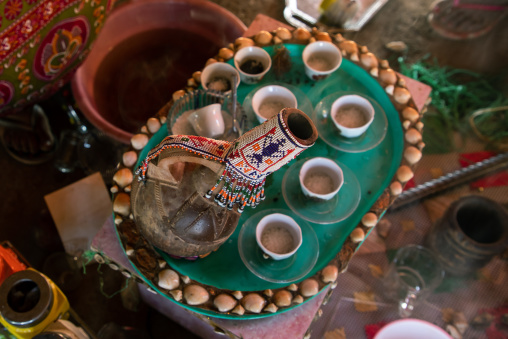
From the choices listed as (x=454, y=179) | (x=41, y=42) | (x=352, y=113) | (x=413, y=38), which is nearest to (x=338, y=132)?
(x=352, y=113)

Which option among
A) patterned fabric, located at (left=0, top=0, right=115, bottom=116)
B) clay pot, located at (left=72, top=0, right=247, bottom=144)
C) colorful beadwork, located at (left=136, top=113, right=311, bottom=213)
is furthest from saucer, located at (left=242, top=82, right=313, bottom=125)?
patterned fabric, located at (left=0, top=0, right=115, bottom=116)

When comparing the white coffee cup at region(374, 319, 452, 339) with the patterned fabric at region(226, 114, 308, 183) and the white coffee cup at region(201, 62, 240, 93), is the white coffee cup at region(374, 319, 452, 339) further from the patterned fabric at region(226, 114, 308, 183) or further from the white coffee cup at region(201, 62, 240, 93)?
the white coffee cup at region(201, 62, 240, 93)

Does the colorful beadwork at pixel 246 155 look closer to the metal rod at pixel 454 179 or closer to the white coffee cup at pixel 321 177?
the white coffee cup at pixel 321 177

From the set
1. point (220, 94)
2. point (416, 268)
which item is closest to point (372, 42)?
point (416, 268)

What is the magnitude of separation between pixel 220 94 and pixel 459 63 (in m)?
1.67

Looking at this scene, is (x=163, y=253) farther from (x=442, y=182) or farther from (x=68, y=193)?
(x=442, y=182)

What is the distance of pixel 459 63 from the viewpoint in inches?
88.2

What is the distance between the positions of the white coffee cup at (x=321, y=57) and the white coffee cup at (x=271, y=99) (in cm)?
13

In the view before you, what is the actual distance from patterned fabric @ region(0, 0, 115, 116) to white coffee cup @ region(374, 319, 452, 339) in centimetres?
138

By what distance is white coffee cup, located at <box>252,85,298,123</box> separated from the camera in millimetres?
1183

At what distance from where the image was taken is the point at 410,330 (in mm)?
1162

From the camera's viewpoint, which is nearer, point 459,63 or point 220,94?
point 220,94

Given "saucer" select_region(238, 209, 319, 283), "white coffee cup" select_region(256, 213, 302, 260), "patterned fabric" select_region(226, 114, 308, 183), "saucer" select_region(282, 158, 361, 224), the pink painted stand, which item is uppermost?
"patterned fabric" select_region(226, 114, 308, 183)

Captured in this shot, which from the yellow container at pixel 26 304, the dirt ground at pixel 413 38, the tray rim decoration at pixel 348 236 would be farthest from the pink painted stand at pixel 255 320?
the dirt ground at pixel 413 38
